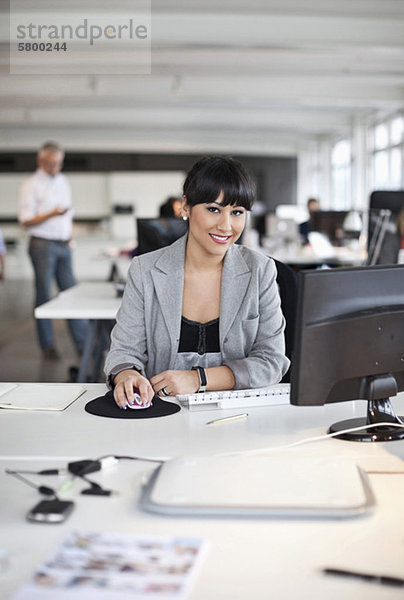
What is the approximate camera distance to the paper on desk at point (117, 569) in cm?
92

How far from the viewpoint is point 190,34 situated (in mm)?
7797

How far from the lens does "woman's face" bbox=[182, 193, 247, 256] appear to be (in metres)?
2.07

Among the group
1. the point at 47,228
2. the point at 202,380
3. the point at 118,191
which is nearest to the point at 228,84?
the point at 47,228

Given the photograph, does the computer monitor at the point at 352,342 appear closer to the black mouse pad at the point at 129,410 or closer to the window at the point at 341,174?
the black mouse pad at the point at 129,410

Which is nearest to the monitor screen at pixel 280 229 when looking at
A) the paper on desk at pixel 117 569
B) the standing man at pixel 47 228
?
the standing man at pixel 47 228

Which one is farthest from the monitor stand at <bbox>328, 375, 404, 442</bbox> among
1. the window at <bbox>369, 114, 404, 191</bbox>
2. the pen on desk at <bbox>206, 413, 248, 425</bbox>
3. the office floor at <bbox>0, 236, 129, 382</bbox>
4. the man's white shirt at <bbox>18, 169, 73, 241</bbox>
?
the window at <bbox>369, 114, 404, 191</bbox>

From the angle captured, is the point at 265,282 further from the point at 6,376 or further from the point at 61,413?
the point at 6,376

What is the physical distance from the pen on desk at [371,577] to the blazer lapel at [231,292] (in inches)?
46.0

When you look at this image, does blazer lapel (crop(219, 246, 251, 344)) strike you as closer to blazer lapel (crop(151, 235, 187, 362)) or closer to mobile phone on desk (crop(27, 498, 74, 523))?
blazer lapel (crop(151, 235, 187, 362))

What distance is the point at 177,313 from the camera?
2.12 m

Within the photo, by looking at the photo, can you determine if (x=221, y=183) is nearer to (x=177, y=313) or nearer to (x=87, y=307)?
(x=177, y=313)

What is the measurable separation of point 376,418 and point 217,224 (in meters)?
0.74

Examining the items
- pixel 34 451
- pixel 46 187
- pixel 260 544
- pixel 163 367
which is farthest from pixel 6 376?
pixel 260 544

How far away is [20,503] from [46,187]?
16.6 ft
